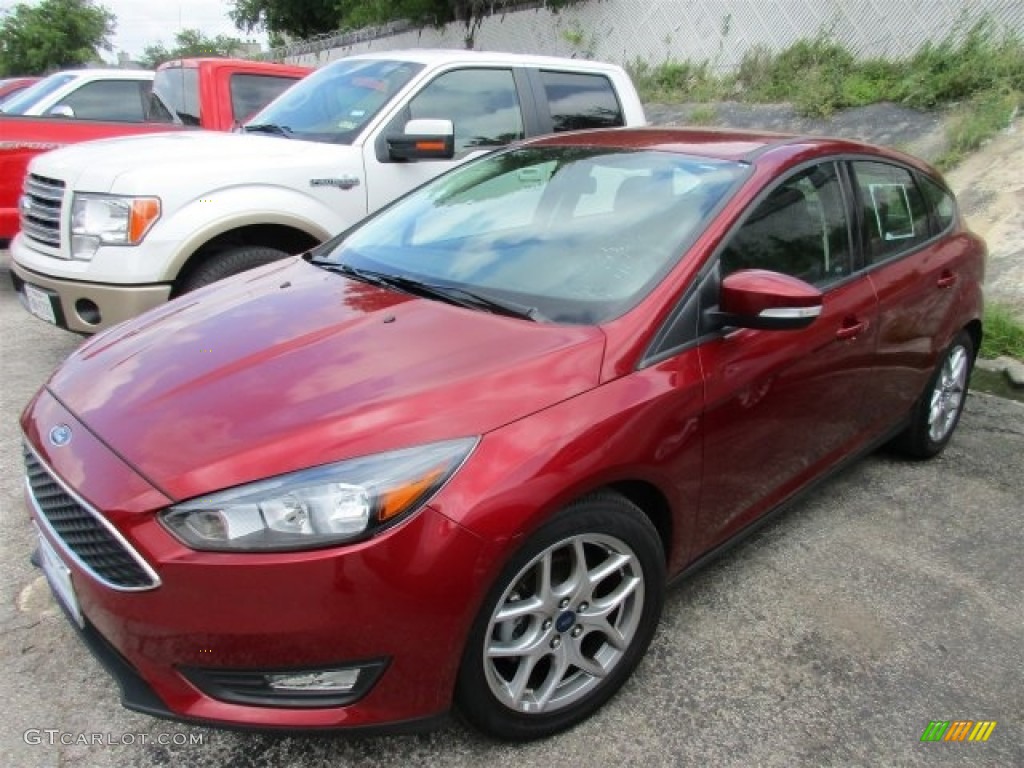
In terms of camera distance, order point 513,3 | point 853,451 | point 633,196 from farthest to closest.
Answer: point 513,3, point 853,451, point 633,196

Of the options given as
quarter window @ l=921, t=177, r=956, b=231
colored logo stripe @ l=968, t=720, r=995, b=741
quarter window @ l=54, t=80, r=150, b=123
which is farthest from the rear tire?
quarter window @ l=54, t=80, r=150, b=123

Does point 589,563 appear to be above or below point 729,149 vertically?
below

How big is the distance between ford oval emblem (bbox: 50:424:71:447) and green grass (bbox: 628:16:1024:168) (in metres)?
8.06

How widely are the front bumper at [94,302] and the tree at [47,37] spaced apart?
46.8 meters

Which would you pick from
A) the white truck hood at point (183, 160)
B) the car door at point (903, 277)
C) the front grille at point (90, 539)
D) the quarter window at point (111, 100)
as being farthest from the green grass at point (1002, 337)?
the quarter window at point (111, 100)

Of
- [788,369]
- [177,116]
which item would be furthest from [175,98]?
[788,369]

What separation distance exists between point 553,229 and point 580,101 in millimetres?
3202

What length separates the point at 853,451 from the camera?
3.29 m

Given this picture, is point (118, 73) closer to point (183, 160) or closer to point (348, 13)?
point (183, 160)

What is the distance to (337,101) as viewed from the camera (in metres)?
5.01

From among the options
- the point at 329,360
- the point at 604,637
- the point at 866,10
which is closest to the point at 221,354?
the point at 329,360

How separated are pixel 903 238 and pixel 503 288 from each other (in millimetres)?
1962

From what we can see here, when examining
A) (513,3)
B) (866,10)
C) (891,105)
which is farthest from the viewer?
(513,3)

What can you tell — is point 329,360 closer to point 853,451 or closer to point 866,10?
point 853,451
